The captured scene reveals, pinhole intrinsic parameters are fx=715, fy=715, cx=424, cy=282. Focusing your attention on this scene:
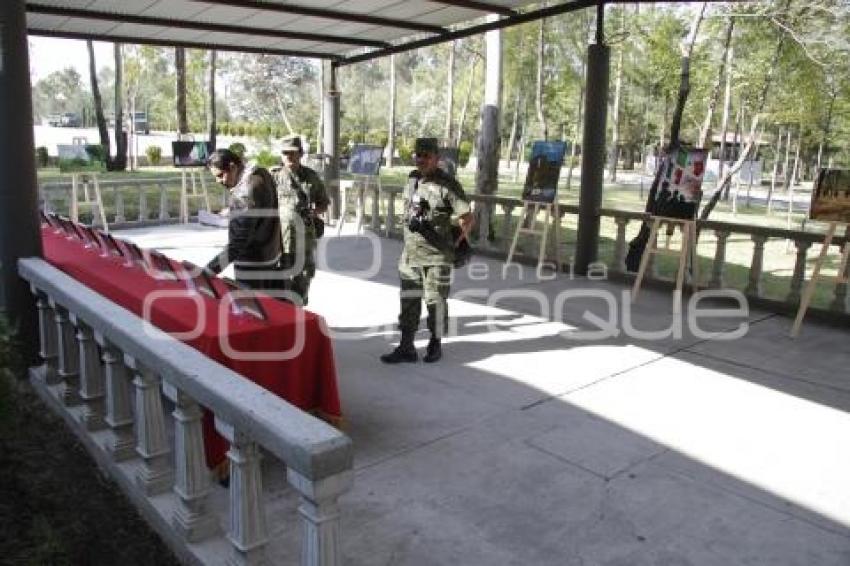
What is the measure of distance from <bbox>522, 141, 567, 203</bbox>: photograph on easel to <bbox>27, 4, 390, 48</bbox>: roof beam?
2.97 m

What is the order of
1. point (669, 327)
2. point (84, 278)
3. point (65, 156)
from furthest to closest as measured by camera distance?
point (65, 156)
point (669, 327)
point (84, 278)

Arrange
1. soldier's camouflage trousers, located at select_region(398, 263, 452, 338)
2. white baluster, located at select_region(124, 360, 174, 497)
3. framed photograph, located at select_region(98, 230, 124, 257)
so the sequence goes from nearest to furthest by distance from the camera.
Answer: white baluster, located at select_region(124, 360, 174, 497)
framed photograph, located at select_region(98, 230, 124, 257)
soldier's camouflage trousers, located at select_region(398, 263, 452, 338)

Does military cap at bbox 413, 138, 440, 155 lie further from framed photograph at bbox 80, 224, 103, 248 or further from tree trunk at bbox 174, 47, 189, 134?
tree trunk at bbox 174, 47, 189, 134

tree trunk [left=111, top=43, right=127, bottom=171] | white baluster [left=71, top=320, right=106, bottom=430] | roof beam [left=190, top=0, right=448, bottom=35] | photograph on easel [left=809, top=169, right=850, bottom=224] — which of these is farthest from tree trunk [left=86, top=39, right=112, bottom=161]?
photograph on easel [left=809, top=169, right=850, bottom=224]

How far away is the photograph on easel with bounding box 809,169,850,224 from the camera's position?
6.31m

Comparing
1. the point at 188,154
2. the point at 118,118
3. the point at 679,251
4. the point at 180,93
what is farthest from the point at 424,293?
the point at 118,118

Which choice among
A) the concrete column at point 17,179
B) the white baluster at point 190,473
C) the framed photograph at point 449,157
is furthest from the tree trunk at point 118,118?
the white baluster at point 190,473

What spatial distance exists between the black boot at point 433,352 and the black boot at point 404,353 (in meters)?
0.10

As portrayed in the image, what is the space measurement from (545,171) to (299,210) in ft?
14.0

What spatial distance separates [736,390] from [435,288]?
89.0 inches

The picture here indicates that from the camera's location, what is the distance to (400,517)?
331 centimetres

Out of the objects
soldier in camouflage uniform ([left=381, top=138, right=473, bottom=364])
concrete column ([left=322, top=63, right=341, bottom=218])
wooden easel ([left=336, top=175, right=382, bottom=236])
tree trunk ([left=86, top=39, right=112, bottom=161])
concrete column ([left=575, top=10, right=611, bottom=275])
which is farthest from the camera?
tree trunk ([left=86, top=39, right=112, bottom=161])

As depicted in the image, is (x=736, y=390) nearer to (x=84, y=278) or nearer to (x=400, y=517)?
(x=400, y=517)

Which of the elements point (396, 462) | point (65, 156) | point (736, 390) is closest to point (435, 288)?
point (396, 462)
